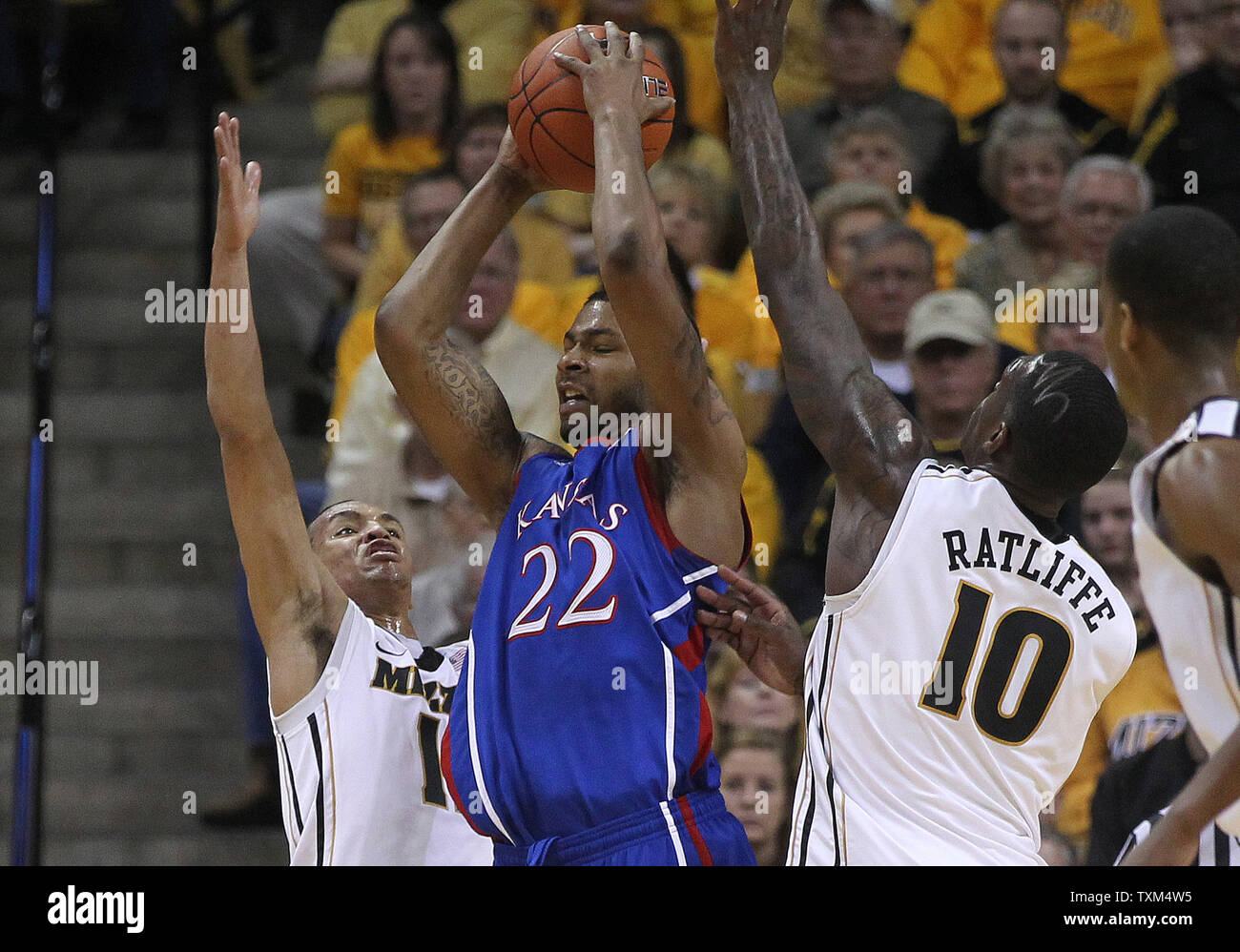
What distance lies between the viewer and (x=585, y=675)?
3164mm

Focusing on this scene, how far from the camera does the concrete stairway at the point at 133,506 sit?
17.2 ft

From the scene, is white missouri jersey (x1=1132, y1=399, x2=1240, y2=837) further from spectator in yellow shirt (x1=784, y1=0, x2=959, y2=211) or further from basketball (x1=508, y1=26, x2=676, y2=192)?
spectator in yellow shirt (x1=784, y1=0, x2=959, y2=211)

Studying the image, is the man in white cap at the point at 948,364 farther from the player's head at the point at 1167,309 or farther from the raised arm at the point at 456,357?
the raised arm at the point at 456,357

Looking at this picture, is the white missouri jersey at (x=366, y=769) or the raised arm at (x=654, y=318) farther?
the white missouri jersey at (x=366, y=769)

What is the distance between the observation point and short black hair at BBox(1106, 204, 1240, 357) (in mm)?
3154

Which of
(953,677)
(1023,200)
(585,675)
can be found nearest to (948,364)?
(1023,200)

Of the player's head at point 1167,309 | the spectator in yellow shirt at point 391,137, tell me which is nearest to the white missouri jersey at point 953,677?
the player's head at point 1167,309

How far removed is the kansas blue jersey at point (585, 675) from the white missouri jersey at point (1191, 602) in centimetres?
85

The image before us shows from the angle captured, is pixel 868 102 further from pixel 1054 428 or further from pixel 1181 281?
pixel 1054 428

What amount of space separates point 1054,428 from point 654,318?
2.58 ft

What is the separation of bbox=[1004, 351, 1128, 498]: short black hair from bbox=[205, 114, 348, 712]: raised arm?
1527 millimetres

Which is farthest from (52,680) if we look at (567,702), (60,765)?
(567,702)

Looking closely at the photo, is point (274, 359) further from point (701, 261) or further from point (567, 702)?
point (567, 702)

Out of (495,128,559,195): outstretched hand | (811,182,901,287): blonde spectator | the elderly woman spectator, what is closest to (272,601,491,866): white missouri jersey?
(495,128,559,195): outstretched hand
